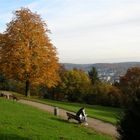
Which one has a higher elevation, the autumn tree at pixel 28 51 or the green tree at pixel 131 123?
the autumn tree at pixel 28 51

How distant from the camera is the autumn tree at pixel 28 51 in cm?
5841

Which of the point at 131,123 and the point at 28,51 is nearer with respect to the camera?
the point at 131,123

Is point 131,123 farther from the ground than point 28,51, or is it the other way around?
point 28,51

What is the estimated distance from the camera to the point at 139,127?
Result: 1339cm

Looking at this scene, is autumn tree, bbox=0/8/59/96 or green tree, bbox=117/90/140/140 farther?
autumn tree, bbox=0/8/59/96

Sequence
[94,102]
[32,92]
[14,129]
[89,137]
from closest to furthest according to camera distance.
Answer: [14,129]
[89,137]
[94,102]
[32,92]

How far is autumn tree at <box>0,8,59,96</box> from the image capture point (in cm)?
5841

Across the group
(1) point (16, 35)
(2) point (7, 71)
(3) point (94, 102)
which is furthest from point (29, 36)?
(3) point (94, 102)

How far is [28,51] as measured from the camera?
5828 centimetres

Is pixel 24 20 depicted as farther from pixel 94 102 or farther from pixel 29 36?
pixel 94 102

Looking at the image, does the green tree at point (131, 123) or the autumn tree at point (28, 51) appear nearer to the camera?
the green tree at point (131, 123)

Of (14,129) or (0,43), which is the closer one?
(14,129)

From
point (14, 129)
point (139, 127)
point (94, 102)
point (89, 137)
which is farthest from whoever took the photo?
point (94, 102)

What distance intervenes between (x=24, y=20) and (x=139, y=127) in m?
48.1
